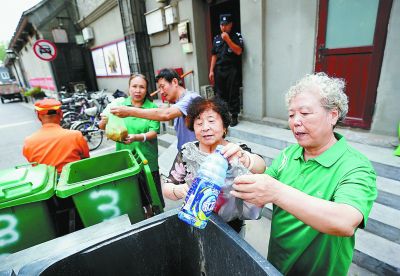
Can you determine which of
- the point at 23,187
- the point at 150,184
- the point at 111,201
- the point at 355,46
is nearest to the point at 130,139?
the point at 150,184

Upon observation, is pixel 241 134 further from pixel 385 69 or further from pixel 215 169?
pixel 215 169

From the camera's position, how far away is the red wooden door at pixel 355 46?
124 inches

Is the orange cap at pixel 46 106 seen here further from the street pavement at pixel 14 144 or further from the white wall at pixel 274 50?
the street pavement at pixel 14 144

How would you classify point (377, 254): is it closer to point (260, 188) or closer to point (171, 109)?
point (260, 188)

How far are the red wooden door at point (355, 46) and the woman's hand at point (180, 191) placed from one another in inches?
133

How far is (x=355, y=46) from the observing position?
3404 millimetres

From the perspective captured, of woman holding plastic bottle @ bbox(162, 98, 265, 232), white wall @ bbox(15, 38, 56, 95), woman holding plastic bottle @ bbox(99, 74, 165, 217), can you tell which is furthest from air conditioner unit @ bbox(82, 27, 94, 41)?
woman holding plastic bottle @ bbox(162, 98, 265, 232)

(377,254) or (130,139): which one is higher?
(130,139)

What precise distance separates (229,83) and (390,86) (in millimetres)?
2557

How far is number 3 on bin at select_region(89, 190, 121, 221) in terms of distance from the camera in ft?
6.28

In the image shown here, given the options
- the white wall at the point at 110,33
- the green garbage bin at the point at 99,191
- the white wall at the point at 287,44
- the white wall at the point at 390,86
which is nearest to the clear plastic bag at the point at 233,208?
the green garbage bin at the point at 99,191

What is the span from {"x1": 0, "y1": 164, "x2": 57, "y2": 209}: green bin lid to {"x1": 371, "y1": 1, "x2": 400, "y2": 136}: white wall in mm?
4049

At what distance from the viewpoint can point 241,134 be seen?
15.3 ft

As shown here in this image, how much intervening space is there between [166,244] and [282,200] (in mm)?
708
